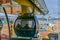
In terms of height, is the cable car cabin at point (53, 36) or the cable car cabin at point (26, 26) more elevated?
the cable car cabin at point (26, 26)

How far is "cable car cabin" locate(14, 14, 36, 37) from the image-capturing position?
113 cm

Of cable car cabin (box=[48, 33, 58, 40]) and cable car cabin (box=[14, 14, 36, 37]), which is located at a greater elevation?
cable car cabin (box=[14, 14, 36, 37])

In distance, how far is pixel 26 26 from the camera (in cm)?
114

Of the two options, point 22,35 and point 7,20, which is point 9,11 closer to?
point 7,20

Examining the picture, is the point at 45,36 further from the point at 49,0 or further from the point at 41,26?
the point at 49,0

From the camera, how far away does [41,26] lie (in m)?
1.22

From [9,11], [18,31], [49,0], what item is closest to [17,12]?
[9,11]

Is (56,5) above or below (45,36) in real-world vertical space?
above

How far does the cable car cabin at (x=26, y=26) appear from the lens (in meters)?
1.13

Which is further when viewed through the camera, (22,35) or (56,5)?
(56,5)

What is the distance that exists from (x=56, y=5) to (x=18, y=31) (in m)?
0.41

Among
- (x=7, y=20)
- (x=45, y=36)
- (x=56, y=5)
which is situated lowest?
(x=45, y=36)

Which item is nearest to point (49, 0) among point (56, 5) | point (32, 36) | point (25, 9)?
point (56, 5)

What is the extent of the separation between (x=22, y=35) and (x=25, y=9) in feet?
0.74
